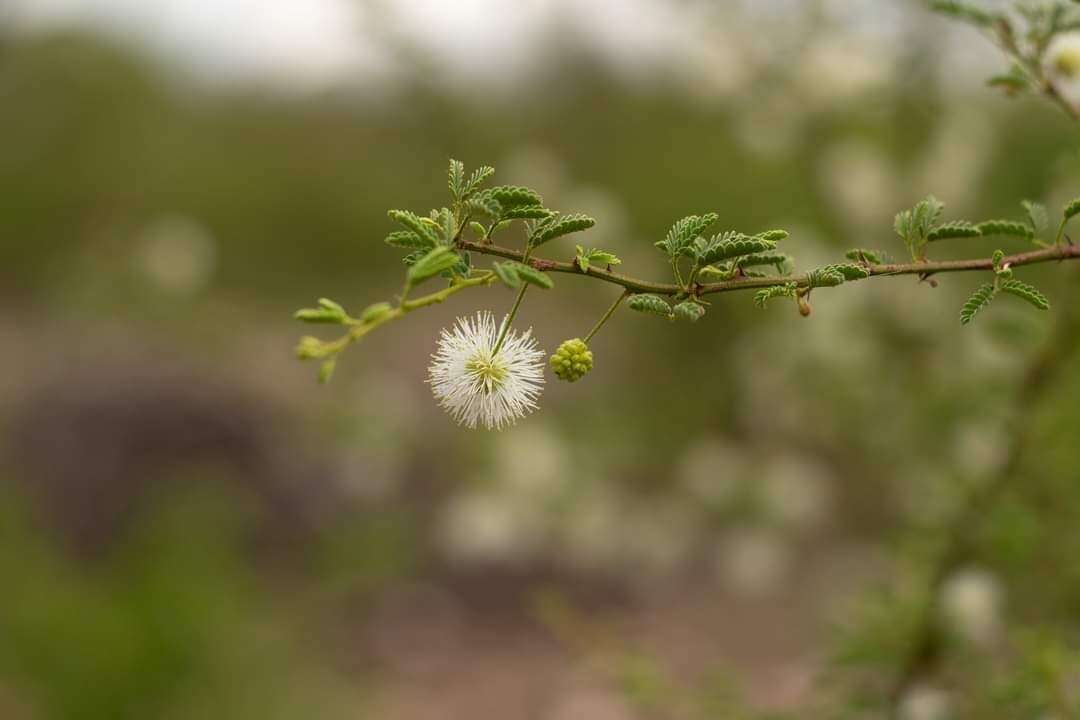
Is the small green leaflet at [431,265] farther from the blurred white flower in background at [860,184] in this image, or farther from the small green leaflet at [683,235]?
the blurred white flower in background at [860,184]

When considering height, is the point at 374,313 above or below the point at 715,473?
below

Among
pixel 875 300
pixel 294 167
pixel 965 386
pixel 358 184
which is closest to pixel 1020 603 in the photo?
pixel 965 386

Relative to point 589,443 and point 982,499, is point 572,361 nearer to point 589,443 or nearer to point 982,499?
point 982,499

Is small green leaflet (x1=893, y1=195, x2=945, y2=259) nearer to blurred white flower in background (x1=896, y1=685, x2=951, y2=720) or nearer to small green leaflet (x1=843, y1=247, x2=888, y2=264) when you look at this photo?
small green leaflet (x1=843, y1=247, x2=888, y2=264)

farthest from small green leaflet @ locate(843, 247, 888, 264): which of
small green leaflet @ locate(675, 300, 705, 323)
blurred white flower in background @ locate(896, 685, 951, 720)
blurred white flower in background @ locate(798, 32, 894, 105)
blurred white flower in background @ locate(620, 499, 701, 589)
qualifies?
blurred white flower in background @ locate(620, 499, 701, 589)

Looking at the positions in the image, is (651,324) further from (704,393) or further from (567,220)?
(567,220)

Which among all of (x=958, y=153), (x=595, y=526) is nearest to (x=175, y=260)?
(x=595, y=526)
